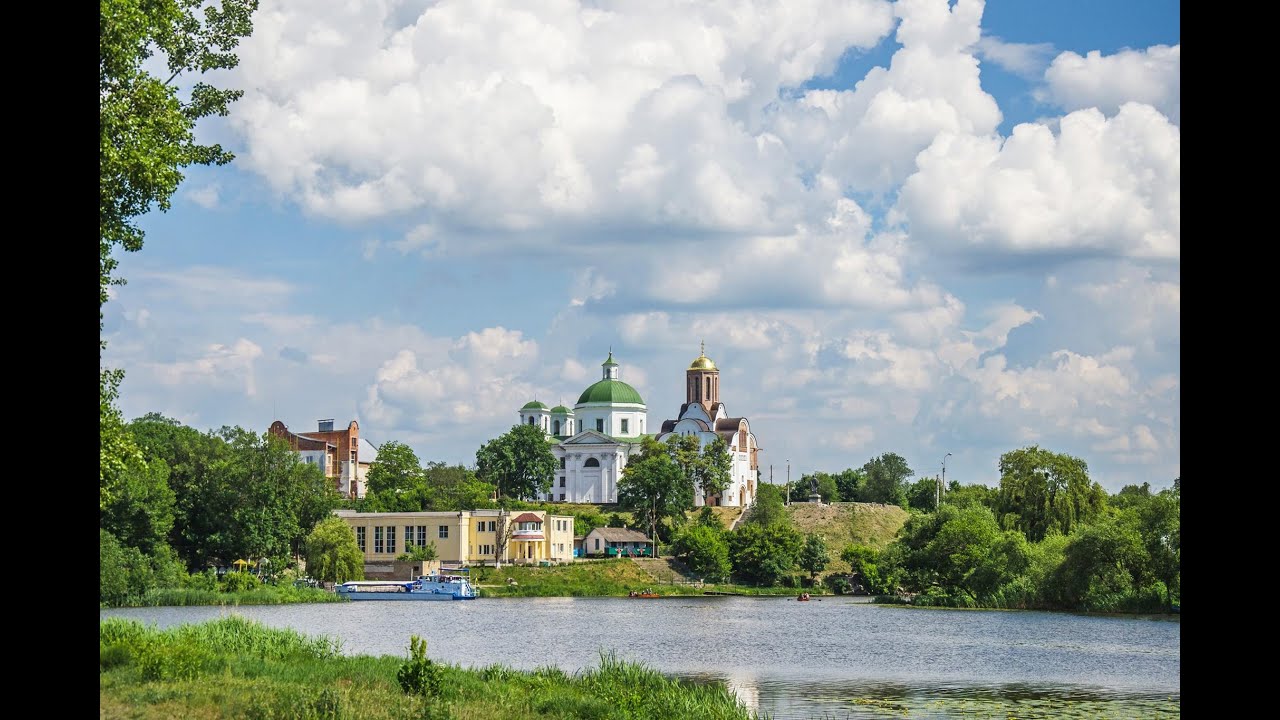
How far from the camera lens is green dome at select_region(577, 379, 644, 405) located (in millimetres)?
120688

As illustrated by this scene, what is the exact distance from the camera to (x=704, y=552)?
78312 mm

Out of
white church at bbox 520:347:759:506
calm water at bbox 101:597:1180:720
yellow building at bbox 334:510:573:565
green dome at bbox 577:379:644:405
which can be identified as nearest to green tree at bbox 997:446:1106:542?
calm water at bbox 101:597:1180:720

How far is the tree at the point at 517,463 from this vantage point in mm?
105188

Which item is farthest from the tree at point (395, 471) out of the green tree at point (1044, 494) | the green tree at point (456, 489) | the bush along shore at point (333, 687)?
the bush along shore at point (333, 687)

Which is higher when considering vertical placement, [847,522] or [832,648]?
[847,522]

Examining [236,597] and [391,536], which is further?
[391,536]

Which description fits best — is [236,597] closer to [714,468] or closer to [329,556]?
[329,556]

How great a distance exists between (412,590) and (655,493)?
26115 mm

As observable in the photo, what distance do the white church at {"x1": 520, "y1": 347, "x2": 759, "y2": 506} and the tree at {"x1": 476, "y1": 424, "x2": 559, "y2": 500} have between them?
6151 millimetres

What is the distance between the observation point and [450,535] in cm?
7900

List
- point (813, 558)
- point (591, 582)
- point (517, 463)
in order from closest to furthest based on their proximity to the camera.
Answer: point (591, 582), point (813, 558), point (517, 463)

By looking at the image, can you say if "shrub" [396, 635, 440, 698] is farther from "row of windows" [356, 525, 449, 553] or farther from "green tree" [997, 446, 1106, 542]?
"row of windows" [356, 525, 449, 553]

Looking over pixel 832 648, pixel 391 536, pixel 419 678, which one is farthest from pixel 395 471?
pixel 419 678
